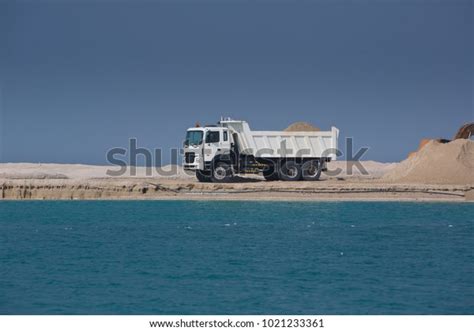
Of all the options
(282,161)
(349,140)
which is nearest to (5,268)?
(282,161)

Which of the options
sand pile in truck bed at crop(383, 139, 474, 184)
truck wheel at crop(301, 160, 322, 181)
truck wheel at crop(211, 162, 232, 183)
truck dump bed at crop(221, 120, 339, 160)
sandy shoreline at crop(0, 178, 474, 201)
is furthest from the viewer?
truck wheel at crop(301, 160, 322, 181)

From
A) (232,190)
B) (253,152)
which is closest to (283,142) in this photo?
(253,152)

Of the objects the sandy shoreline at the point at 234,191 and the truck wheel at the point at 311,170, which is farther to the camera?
the truck wheel at the point at 311,170

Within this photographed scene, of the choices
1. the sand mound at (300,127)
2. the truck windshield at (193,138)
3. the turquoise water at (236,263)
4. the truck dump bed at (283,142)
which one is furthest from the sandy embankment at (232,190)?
the sand mound at (300,127)

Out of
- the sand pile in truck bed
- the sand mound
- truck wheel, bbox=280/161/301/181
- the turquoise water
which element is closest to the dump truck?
truck wheel, bbox=280/161/301/181

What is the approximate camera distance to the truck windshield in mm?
32719

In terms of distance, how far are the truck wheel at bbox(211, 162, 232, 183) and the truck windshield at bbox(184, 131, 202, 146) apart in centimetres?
165

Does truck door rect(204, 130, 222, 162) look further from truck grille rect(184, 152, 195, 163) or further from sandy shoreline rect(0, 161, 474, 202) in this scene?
sandy shoreline rect(0, 161, 474, 202)

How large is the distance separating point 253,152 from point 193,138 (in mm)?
3221

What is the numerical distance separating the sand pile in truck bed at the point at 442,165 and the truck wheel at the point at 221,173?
883cm

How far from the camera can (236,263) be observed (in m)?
15.8

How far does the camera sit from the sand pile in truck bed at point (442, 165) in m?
35.4

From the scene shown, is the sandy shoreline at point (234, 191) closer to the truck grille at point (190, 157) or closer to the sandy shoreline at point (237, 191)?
the sandy shoreline at point (237, 191)

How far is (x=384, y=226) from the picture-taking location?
76.4ft
